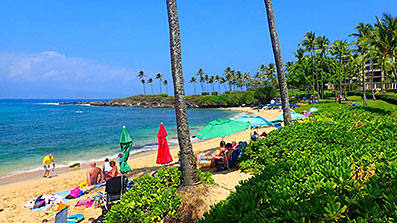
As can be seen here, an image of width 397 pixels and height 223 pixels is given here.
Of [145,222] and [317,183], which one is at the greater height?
[317,183]

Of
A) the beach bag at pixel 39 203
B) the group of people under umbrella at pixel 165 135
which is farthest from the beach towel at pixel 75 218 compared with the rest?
the beach bag at pixel 39 203

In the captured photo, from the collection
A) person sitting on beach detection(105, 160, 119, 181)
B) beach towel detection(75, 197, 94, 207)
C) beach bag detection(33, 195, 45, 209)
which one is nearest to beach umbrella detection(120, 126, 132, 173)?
beach towel detection(75, 197, 94, 207)

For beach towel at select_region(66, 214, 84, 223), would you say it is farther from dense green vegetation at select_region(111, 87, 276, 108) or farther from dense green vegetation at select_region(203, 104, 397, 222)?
dense green vegetation at select_region(111, 87, 276, 108)

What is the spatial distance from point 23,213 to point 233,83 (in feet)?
381

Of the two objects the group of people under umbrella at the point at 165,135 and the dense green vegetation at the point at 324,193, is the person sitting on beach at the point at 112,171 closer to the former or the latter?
the group of people under umbrella at the point at 165,135

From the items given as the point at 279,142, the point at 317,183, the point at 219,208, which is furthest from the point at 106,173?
the point at 317,183

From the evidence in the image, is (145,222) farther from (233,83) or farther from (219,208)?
(233,83)

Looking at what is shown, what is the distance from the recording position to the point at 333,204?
230cm

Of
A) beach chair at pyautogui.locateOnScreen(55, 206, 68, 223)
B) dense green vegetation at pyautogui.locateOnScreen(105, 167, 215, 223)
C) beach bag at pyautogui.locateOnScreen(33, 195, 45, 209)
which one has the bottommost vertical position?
beach bag at pyautogui.locateOnScreen(33, 195, 45, 209)

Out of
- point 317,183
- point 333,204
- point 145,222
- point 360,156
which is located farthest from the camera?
point 145,222

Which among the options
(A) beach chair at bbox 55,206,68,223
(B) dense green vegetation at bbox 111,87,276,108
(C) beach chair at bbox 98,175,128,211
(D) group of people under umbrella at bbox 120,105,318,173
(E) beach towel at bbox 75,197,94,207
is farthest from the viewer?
(B) dense green vegetation at bbox 111,87,276,108

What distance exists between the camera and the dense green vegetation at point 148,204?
5.33 meters

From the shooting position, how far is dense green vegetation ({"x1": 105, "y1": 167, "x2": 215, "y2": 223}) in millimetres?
5328

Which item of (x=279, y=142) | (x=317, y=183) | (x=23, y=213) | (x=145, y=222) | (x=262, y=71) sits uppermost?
(x=262, y=71)
